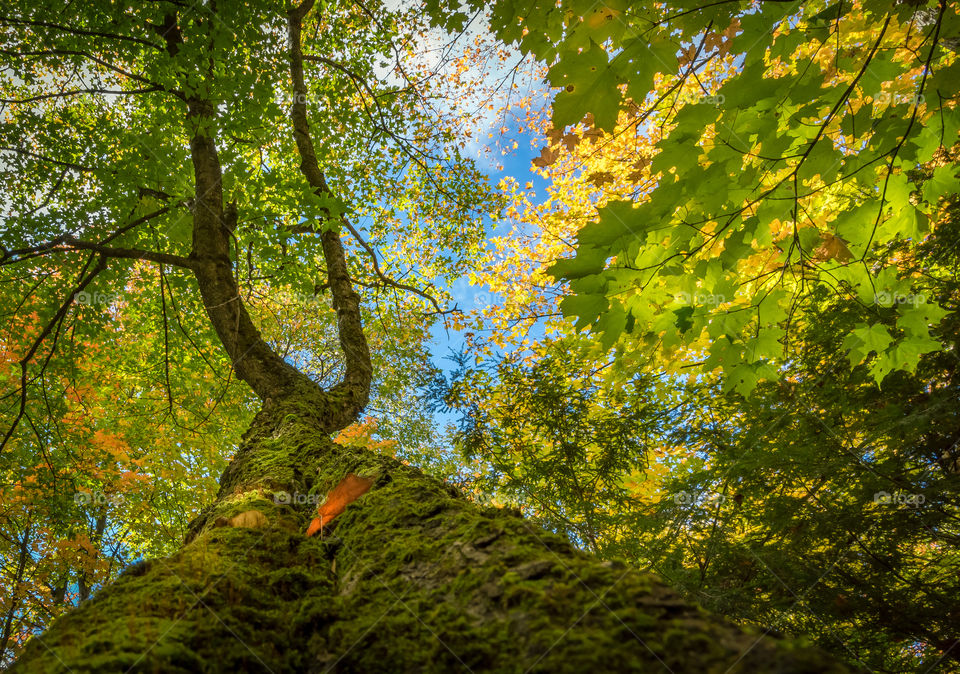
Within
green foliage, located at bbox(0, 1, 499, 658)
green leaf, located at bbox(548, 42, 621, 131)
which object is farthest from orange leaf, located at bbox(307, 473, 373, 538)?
green foliage, located at bbox(0, 1, 499, 658)

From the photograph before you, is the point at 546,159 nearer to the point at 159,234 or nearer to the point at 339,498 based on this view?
the point at 339,498

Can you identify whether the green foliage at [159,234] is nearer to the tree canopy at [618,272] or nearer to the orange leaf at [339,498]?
the tree canopy at [618,272]

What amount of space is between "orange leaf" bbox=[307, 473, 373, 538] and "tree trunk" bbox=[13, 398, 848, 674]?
0.44 ft

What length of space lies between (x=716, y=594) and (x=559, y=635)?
12.8 feet

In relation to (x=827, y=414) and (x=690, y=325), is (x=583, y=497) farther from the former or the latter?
(x=690, y=325)

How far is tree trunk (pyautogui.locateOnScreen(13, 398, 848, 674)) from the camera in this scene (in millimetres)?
822

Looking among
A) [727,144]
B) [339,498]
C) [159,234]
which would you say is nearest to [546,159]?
[727,144]

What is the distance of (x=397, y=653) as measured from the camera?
3.36 ft

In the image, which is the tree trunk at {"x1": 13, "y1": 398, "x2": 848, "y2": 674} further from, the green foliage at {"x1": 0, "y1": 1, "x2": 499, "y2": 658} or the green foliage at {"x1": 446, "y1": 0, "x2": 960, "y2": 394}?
the green foliage at {"x1": 0, "y1": 1, "x2": 499, "y2": 658}

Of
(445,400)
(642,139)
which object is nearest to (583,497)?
(445,400)

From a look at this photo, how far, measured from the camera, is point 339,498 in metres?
2.08

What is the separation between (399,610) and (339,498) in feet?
3.36

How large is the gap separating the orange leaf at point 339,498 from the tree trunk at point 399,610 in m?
0.14

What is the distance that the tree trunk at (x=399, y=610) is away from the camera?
82 centimetres
